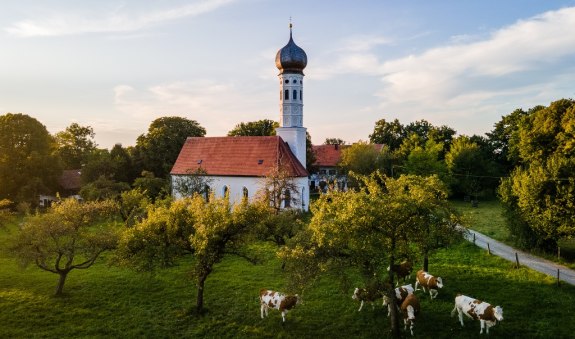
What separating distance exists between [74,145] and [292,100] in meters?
47.7

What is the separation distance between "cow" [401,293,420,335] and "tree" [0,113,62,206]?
46279 millimetres

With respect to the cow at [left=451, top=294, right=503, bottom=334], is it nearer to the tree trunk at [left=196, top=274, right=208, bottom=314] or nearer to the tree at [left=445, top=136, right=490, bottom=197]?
the tree trunk at [left=196, top=274, right=208, bottom=314]

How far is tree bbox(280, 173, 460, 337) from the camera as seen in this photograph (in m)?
14.7

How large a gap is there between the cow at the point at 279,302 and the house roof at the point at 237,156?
23.4 meters

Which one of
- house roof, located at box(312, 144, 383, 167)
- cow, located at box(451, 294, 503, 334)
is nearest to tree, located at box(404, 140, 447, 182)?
house roof, located at box(312, 144, 383, 167)

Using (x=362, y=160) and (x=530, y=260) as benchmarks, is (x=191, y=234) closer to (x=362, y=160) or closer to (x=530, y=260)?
(x=530, y=260)

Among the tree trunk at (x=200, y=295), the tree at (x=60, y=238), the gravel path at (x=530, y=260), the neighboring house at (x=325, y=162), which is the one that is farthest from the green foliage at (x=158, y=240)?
the neighboring house at (x=325, y=162)

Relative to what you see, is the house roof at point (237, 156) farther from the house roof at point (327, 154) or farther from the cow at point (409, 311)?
the house roof at point (327, 154)

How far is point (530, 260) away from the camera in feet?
85.6

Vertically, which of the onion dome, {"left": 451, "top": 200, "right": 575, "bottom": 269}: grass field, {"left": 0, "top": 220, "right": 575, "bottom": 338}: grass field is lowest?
{"left": 0, "top": 220, "right": 575, "bottom": 338}: grass field

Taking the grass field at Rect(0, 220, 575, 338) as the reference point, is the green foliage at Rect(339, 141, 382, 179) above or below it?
above

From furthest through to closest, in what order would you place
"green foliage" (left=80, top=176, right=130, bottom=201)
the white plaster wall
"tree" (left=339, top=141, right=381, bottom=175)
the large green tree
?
"tree" (left=339, top=141, right=381, bottom=175), the white plaster wall, "green foliage" (left=80, top=176, right=130, bottom=201), the large green tree

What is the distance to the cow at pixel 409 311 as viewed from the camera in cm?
1638

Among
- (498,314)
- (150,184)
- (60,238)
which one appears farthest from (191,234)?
(150,184)
